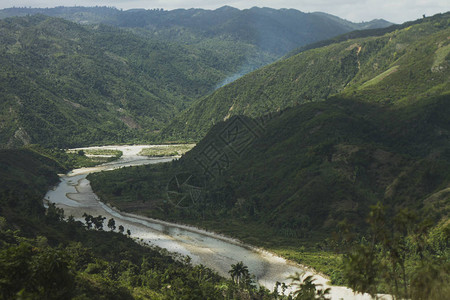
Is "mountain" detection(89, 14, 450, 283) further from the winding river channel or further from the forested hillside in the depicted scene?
the forested hillside

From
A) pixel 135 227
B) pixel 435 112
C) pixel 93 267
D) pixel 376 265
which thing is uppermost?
pixel 435 112

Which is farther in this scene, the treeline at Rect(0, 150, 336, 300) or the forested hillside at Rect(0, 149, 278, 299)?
the treeline at Rect(0, 150, 336, 300)

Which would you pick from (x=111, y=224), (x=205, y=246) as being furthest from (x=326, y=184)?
(x=111, y=224)

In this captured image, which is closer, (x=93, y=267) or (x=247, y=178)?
(x=93, y=267)

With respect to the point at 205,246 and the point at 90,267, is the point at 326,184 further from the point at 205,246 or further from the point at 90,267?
the point at 90,267

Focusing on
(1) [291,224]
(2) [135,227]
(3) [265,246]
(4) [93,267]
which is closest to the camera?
(4) [93,267]

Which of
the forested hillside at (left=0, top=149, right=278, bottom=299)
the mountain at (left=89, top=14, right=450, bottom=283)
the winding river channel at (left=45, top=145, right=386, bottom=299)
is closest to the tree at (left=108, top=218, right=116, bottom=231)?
the forested hillside at (left=0, top=149, right=278, bottom=299)

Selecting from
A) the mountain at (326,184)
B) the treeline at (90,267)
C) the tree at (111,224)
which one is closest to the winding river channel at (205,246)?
the mountain at (326,184)

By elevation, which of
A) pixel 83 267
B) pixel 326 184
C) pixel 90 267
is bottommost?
pixel 83 267

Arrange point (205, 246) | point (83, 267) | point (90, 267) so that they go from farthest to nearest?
point (205, 246)
point (83, 267)
point (90, 267)

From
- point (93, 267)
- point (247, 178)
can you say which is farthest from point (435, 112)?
point (93, 267)

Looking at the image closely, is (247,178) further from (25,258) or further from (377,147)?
(25,258)
